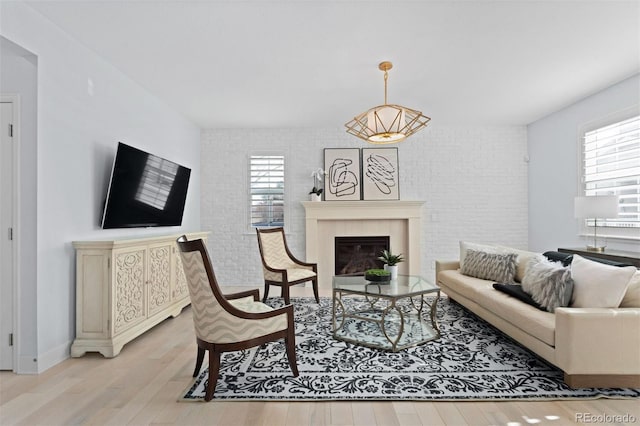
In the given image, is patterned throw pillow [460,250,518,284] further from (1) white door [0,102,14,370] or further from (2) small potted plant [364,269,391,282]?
(1) white door [0,102,14,370]

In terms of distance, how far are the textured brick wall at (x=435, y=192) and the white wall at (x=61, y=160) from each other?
2.25 m

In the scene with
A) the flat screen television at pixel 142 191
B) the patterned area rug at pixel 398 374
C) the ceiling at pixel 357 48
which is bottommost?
Result: the patterned area rug at pixel 398 374

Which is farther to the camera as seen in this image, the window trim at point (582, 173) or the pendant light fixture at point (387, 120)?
the window trim at point (582, 173)

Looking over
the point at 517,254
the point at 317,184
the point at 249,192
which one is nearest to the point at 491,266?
the point at 517,254

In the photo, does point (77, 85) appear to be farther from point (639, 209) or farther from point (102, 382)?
point (639, 209)

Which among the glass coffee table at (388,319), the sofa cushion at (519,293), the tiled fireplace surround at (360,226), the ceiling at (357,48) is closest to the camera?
the ceiling at (357,48)

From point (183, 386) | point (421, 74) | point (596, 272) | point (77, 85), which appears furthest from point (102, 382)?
point (421, 74)

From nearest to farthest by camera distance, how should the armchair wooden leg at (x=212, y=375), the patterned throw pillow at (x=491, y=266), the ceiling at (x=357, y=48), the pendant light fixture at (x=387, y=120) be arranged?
the armchair wooden leg at (x=212, y=375), the ceiling at (x=357, y=48), the pendant light fixture at (x=387, y=120), the patterned throw pillow at (x=491, y=266)

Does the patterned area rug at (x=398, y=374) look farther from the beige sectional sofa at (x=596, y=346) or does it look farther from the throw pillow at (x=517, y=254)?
the throw pillow at (x=517, y=254)

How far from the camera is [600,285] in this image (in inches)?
93.3

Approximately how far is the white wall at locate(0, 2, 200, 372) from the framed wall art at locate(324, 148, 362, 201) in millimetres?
2994

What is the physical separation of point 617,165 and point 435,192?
229cm

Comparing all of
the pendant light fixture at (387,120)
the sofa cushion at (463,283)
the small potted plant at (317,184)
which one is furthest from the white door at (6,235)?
the sofa cushion at (463,283)

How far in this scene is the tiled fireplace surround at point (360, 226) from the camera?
5.35 m
